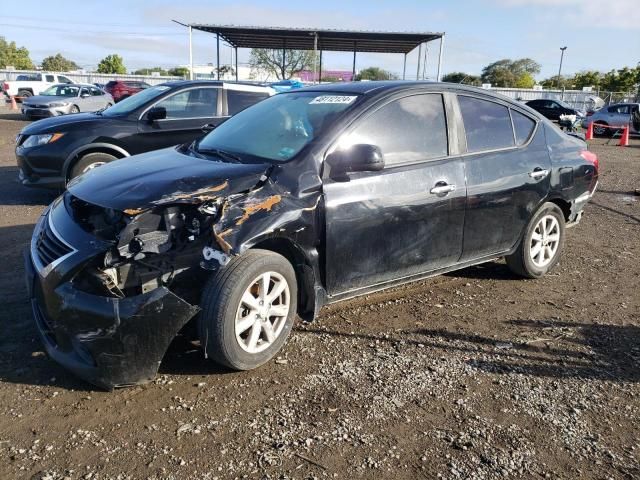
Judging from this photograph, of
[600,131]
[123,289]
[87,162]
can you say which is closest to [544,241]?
[123,289]

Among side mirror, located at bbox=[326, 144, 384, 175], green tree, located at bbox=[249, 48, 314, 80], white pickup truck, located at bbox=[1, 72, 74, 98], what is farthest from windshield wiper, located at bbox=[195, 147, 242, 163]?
green tree, located at bbox=[249, 48, 314, 80]

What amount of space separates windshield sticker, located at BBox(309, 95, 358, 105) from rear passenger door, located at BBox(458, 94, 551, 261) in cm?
103

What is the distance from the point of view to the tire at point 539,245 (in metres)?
5.04

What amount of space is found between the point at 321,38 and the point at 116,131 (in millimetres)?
27373

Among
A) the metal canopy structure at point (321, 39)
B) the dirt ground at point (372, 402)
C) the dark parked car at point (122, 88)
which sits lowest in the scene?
the dirt ground at point (372, 402)

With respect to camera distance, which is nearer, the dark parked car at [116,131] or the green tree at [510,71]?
the dark parked car at [116,131]

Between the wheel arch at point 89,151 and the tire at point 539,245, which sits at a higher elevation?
the wheel arch at point 89,151

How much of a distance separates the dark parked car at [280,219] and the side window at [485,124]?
0.02 meters

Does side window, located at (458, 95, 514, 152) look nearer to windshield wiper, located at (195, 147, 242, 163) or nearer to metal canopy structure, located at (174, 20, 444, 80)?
windshield wiper, located at (195, 147, 242, 163)

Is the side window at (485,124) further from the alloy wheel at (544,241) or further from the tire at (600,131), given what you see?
the tire at (600,131)

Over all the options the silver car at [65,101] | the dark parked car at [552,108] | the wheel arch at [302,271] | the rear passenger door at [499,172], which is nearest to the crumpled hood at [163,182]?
the wheel arch at [302,271]

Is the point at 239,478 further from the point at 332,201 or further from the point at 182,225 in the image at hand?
the point at 332,201

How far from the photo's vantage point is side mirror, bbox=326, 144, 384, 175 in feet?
11.9

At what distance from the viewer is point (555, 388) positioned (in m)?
3.38
